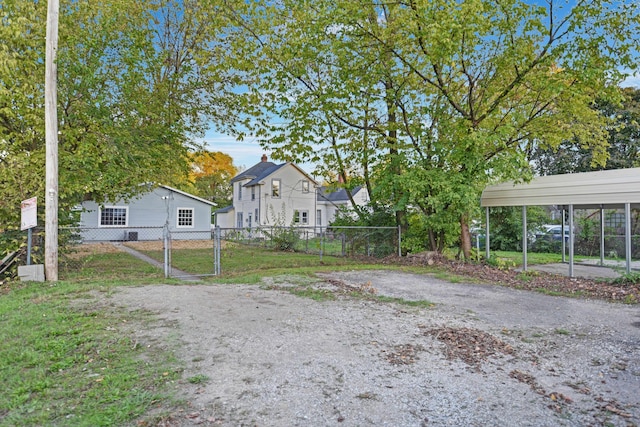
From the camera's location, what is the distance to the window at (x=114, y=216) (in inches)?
958

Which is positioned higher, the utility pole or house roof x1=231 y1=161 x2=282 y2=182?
house roof x1=231 y1=161 x2=282 y2=182

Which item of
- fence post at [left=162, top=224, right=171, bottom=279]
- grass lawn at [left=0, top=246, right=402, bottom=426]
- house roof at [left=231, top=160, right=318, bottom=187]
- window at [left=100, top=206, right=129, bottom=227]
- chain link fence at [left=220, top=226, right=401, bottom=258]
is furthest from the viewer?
house roof at [left=231, top=160, right=318, bottom=187]

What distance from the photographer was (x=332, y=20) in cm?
1150

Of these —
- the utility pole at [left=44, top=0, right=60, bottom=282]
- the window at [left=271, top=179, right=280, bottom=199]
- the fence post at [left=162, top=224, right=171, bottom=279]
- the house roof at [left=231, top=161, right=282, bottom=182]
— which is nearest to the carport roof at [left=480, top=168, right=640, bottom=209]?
the fence post at [left=162, top=224, right=171, bottom=279]

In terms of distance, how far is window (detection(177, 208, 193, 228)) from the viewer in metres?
26.8

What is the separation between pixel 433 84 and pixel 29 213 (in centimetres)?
1065

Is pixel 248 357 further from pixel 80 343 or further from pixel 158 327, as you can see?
pixel 80 343

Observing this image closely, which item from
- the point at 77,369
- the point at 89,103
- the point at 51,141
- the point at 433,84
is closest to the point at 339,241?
the point at 433,84

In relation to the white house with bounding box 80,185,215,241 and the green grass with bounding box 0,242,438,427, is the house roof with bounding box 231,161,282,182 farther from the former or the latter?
the green grass with bounding box 0,242,438,427

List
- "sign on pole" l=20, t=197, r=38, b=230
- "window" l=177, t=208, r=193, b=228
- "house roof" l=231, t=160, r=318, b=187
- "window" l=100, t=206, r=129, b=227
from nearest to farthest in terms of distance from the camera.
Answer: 1. "sign on pole" l=20, t=197, r=38, b=230
2. "window" l=100, t=206, r=129, b=227
3. "window" l=177, t=208, r=193, b=228
4. "house roof" l=231, t=160, r=318, b=187

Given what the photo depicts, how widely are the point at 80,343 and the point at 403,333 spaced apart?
386cm

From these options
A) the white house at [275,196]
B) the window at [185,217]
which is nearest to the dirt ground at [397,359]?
the window at [185,217]

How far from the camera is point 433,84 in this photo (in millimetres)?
11742

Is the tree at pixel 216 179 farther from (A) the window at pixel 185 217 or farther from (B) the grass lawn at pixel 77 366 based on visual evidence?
(B) the grass lawn at pixel 77 366
